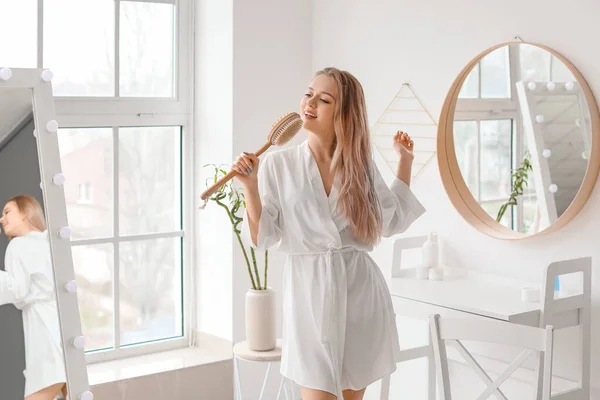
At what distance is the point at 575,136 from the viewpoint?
111 inches

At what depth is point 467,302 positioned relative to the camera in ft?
9.15

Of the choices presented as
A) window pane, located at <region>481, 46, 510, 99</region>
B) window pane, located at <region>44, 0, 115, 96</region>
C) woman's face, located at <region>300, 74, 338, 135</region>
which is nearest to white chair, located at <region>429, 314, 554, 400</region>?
woman's face, located at <region>300, 74, 338, 135</region>

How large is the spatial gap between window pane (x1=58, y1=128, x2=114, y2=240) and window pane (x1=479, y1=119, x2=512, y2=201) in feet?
4.93

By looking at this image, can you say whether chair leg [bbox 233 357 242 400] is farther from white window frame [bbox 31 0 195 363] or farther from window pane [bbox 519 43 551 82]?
window pane [bbox 519 43 551 82]

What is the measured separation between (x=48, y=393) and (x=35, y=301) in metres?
0.27

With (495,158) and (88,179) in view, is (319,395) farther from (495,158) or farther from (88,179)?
(88,179)

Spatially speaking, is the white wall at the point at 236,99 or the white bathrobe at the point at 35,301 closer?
the white bathrobe at the point at 35,301

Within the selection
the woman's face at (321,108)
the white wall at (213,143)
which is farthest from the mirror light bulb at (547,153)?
the white wall at (213,143)

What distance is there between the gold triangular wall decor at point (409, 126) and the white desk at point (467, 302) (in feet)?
1.52

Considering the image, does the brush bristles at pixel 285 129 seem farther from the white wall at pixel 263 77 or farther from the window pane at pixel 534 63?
the white wall at pixel 263 77

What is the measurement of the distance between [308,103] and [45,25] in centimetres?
140

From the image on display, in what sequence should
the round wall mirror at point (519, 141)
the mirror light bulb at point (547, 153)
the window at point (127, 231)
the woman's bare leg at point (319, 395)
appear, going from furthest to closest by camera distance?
the window at point (127, 231) < the mirror light bulb at point (547, 153) < the round wall mirror at point (519, 141) < the woman's bare leg at point (319, 395)

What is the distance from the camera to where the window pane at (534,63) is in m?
2.89

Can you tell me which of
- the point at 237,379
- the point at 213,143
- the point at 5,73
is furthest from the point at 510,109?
the point at 5,73
